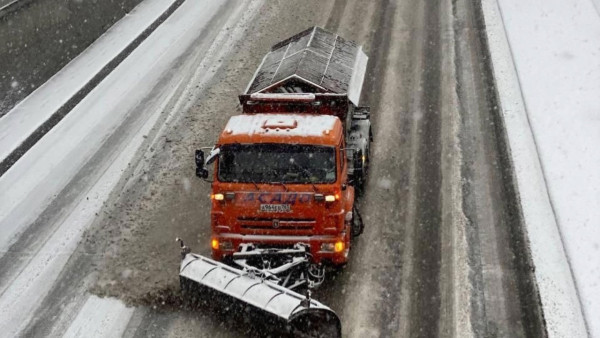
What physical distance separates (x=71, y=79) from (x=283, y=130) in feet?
41.1

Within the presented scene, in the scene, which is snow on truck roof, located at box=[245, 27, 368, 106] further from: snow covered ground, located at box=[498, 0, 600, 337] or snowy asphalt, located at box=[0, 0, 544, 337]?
snow covered ground, located at box=[498, 0, 600, 337]

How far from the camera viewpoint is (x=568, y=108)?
18359 mm

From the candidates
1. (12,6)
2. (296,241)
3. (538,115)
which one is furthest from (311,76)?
(12,6)

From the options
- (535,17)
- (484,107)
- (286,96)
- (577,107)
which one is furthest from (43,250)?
(535,17)

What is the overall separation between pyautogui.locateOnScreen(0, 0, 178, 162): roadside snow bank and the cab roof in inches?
340

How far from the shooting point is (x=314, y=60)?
49.9 ft

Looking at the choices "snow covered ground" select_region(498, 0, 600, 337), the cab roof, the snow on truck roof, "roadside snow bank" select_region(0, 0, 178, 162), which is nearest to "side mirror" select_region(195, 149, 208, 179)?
the cab roof

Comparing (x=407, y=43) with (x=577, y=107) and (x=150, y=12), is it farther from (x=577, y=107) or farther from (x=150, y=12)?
(x=150, y=12)

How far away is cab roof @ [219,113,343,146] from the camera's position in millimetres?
11094

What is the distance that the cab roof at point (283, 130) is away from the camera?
1109 centimetres

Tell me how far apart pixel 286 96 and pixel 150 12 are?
1594cm

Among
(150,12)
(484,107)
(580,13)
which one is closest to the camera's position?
(484,107)

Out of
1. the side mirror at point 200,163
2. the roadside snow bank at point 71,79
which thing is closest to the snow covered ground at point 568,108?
the side mirror at point 200,163

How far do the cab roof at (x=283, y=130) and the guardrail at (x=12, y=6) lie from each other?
10.5 meters
